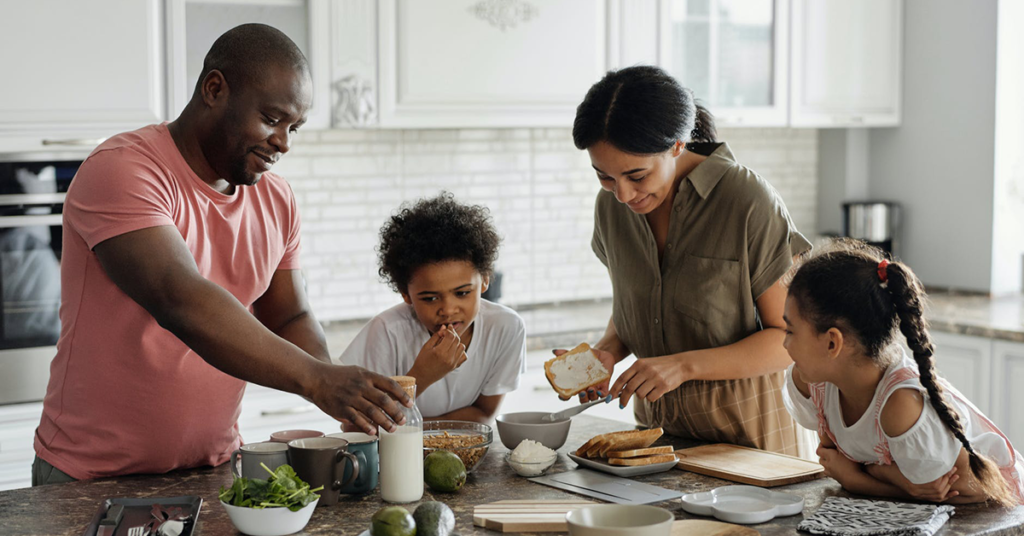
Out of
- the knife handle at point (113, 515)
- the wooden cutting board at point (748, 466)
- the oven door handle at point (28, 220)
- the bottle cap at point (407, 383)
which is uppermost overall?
the oven door handle at point (28, 220)

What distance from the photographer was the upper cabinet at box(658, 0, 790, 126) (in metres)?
4.15

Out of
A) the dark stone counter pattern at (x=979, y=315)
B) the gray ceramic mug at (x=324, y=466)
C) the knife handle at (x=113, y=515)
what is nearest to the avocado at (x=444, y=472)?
the gray ceramic mug at (x=324, y=466)

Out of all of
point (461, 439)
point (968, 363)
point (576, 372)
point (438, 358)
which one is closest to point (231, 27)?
point (438, 358)

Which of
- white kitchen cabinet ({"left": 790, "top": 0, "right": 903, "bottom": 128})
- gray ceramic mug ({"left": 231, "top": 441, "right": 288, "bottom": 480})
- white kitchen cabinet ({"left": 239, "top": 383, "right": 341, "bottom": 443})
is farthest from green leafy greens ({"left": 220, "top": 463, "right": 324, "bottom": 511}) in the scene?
white kitchen cabinet ({"left": 790, "top": 0, "right": 903, "bottom": 128})

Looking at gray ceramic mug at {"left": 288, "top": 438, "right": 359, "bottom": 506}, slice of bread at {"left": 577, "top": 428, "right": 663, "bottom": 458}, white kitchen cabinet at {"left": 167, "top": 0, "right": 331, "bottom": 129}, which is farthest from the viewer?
white kitchen cabinet at {"left": 167, "top": 0, "right": 331, "bottom": 129}

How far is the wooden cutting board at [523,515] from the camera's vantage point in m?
1.61

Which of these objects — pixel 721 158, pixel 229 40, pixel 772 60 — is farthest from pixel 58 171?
pixel 772 60

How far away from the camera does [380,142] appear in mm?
4074

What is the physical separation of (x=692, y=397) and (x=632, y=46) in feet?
6.86

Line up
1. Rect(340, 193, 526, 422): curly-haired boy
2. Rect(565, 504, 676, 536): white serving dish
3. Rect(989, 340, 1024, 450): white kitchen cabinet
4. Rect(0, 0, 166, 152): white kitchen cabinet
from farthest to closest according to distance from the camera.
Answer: Rect(989, 340, 1024, 450): white kitchen cabinet, Rect(0, 0, 166, 152): white kitchen cabinet, Rect(340, 193, 526, 422): curly-haired boy, Rect(565, 504, 676, 536): white serving dish

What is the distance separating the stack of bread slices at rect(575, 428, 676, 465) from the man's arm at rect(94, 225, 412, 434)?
46 cm

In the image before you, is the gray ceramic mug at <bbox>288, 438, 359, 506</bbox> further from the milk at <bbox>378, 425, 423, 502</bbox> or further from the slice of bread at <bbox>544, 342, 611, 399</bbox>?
the slice of bread at <bbox>544, 342, 611, 399</bbox>

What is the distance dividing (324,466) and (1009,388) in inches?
117

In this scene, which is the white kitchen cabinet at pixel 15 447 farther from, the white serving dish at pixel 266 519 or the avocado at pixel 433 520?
the avocado at pixel 433 520
